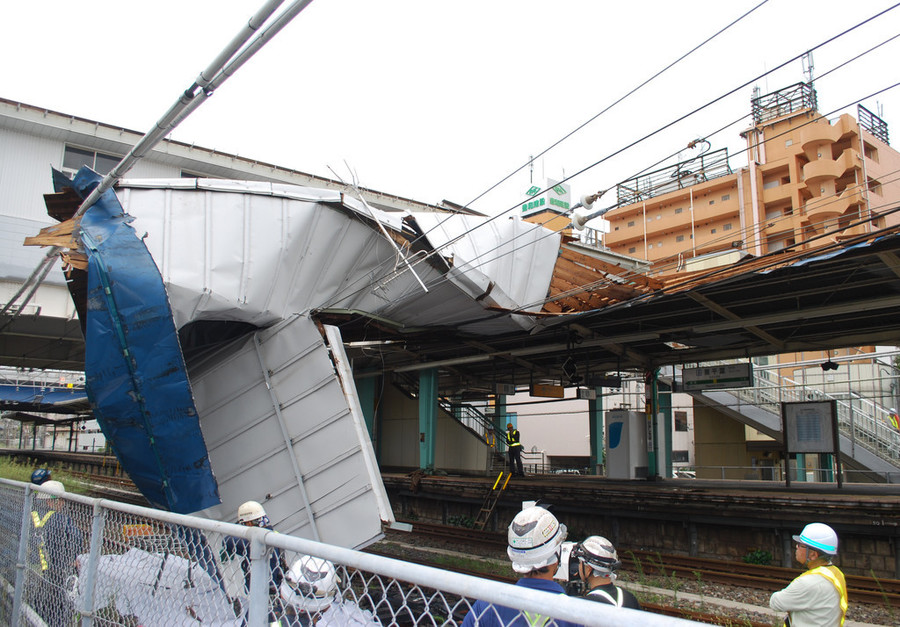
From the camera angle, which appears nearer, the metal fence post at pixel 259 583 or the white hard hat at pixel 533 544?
the metal fence post at pixel 259 583

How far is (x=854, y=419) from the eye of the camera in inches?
850

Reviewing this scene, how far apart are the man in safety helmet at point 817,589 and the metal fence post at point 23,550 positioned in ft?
18.2

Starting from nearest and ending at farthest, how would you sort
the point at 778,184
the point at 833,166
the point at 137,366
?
the point at 137,366 < the point at 833,166 < the point at 778,184

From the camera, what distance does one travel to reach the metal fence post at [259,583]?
2.32 metres

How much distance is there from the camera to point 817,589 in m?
3.99

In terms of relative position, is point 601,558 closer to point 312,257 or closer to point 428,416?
point 312,257

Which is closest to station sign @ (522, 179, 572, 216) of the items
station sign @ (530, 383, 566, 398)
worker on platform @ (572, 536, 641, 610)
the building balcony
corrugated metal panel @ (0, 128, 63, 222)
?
station sign @ (530, 383, 566, 398)

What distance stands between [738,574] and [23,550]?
1047 centimetres

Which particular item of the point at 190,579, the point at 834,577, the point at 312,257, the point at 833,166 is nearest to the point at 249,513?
the point at 190,579

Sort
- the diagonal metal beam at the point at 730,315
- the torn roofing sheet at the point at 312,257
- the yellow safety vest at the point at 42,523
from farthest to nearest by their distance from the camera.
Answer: the diagonal metal beam at the point at 730,315 → the torn roofing sheet at the point at 312,257 → the yellow safety vest at the point at 42,523

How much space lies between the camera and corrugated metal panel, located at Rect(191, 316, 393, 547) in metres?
8.63

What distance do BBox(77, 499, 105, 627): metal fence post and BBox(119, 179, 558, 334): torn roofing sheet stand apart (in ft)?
16.4

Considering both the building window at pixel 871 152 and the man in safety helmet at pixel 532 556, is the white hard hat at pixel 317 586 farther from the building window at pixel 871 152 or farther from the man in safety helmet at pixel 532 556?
the building window at pixel 871 152

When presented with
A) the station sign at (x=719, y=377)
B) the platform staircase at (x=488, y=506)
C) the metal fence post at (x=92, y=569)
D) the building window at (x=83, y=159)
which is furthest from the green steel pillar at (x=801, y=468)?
the building window at (x=83, y=159)
